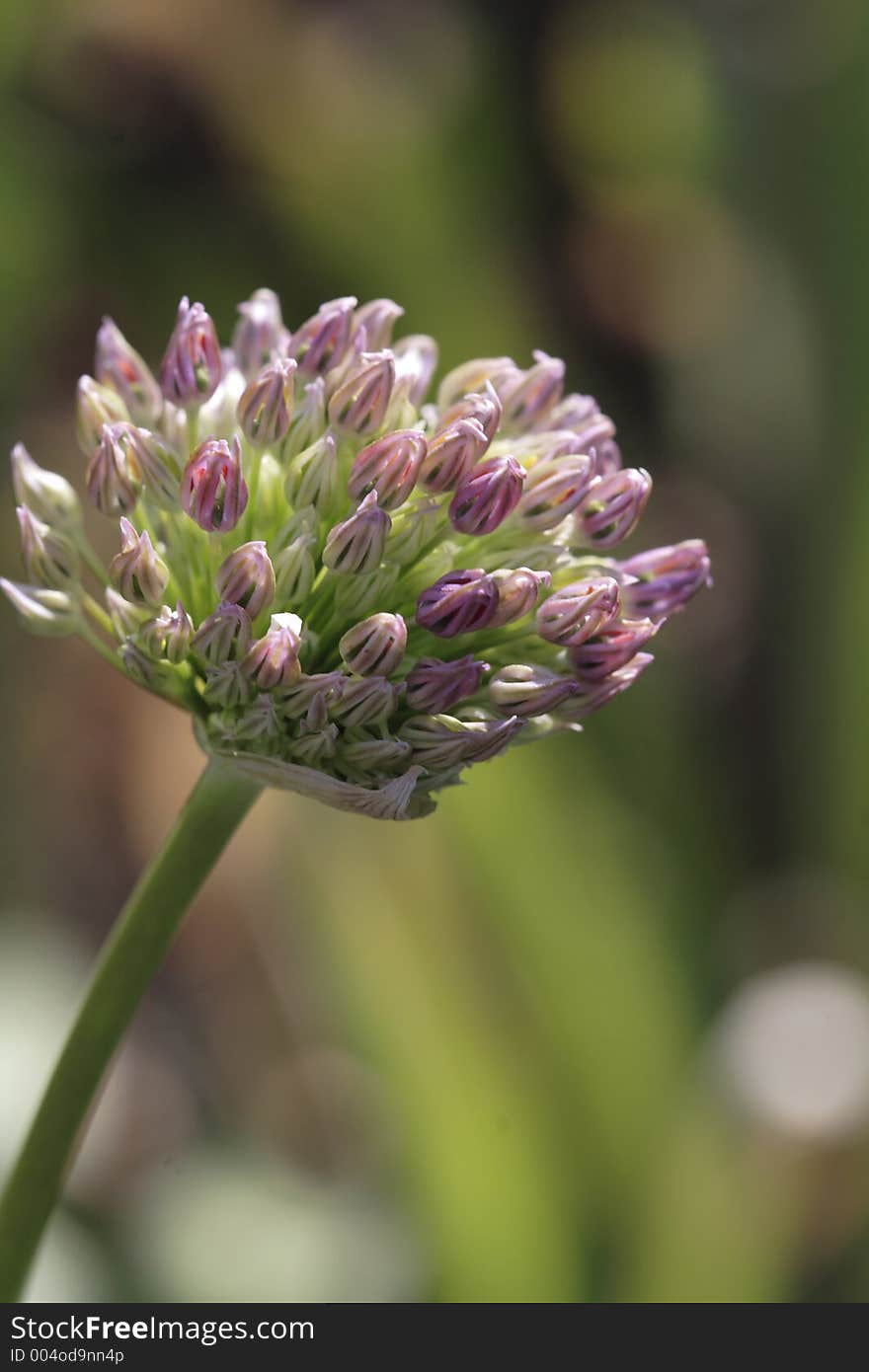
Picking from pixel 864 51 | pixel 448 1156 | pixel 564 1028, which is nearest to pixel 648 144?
pixel 864 51

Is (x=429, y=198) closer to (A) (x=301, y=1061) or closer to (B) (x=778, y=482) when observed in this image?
(B) (x=778, y=482)

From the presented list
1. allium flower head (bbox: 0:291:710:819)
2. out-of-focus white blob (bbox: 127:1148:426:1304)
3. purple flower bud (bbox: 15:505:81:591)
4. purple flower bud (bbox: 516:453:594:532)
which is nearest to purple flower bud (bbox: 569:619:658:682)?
allium flower head (bbox: 0:291:710:819)

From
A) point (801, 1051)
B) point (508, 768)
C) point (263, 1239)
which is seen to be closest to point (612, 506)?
point (508, 768)

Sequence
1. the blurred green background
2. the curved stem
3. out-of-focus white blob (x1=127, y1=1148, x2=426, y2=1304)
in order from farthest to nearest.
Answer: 1. the blurred green background
2. out-of-focus white blob (x1=127, y1=1148, x2=426, y2=1304)
3. the curved stem

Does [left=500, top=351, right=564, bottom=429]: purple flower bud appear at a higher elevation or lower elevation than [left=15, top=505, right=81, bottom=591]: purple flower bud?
higher

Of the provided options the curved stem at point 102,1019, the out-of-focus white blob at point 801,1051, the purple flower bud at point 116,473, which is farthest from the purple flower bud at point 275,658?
the out-of-focus white blob at point 801,1051

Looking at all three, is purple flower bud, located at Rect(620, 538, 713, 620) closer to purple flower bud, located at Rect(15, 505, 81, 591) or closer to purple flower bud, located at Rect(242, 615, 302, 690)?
purple flower bud, located at Rect(242, 615, 302, 690)

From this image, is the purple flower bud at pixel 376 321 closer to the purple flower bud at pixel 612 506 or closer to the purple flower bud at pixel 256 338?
the purple flower bud at pixel 256 338

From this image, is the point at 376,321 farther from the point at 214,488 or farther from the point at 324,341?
the point at 214,488
